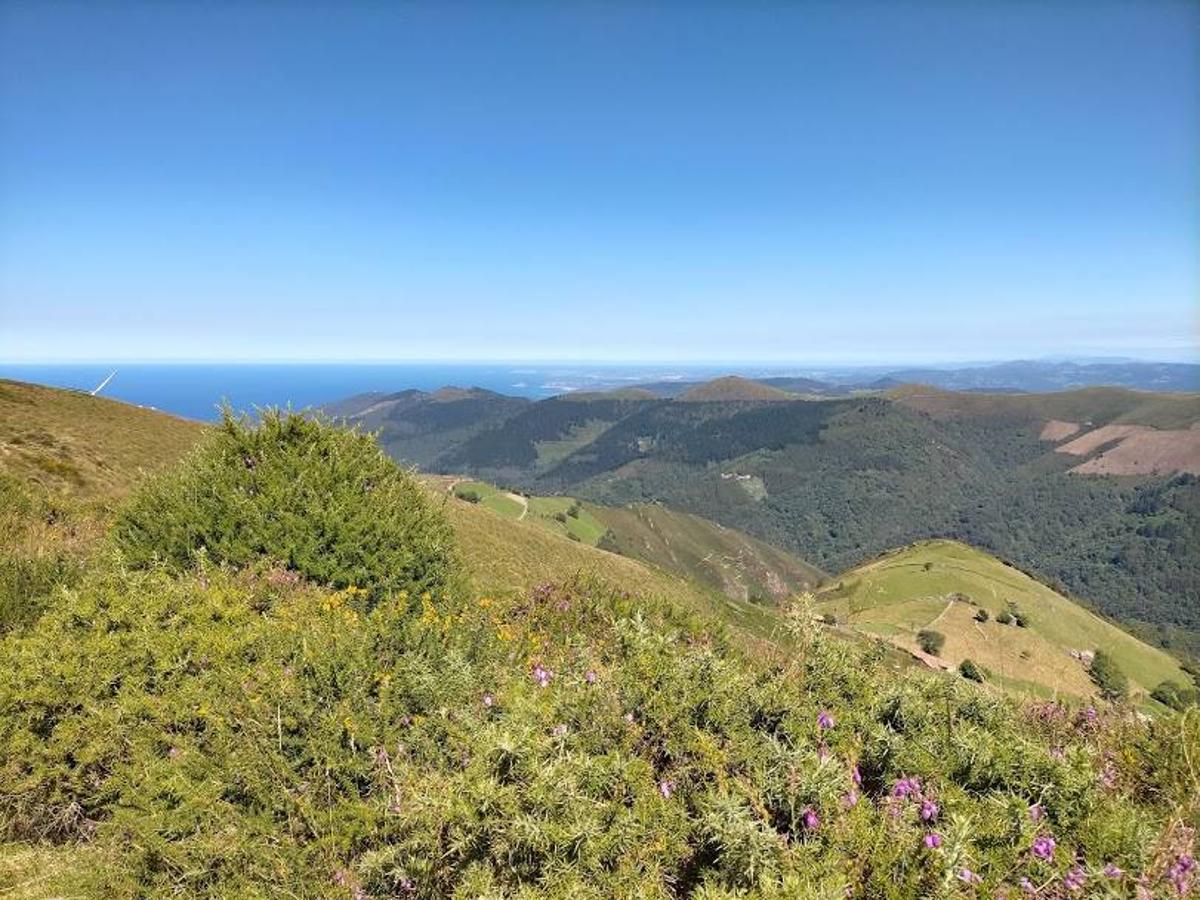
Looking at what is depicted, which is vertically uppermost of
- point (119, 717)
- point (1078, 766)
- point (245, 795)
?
point (1078, 766)

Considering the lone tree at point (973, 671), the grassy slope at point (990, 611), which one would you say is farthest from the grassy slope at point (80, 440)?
the grassy slope at point (990, 611)

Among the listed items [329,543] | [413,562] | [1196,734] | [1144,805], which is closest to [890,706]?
[1144,805]

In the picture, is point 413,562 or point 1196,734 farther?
point 413,562

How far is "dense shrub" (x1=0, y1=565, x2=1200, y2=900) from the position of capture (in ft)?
8.79

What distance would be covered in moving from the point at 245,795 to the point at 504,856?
247 centimetres

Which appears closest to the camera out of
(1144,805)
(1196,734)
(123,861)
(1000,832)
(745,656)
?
(1000,832)

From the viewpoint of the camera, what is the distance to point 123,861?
167 inches

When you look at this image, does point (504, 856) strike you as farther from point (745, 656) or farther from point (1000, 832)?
point (745, 656)

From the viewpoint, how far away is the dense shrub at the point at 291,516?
832 centimetres

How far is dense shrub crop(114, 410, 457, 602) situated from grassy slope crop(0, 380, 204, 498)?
7.70 m

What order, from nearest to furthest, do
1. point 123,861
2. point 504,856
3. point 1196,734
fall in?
point 504,856
point 1196,734
point 123,861

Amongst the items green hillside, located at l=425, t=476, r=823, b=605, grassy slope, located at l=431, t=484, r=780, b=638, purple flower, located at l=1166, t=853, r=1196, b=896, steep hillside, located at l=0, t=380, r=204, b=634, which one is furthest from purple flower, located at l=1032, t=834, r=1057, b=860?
green hillside, located at l=425, t=476, r=823, b=605

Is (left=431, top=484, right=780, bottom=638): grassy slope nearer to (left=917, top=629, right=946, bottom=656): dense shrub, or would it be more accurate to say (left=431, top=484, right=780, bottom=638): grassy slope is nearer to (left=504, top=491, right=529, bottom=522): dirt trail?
(left=917, top=629, right=946, bottom=656): dense shrub

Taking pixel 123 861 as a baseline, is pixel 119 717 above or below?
above
